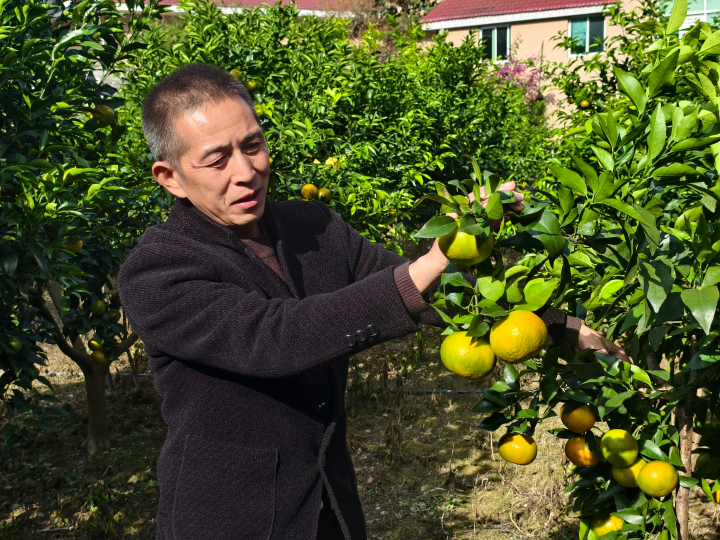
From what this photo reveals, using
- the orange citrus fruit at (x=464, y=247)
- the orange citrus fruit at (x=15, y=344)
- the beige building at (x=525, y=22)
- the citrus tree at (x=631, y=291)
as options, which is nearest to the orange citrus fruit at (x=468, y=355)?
the citrus tree at (x=631, y=291)

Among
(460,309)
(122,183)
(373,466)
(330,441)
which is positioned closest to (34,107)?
(122,183)

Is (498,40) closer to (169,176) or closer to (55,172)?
(55,172)

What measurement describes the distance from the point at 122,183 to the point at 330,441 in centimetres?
190

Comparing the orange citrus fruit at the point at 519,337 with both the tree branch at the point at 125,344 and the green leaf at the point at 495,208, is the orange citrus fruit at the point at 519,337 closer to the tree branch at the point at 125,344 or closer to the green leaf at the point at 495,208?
the green leaf at the point at 495,208

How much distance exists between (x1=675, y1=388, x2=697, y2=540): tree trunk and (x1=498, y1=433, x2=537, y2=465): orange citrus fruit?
29 centimetres

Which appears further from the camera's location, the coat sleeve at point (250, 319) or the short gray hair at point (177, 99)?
the short gray hair at point (177, 99)

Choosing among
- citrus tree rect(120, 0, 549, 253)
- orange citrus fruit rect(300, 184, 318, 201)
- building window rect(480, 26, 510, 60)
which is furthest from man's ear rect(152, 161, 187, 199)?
building window rect(480, 26, 510, 60)

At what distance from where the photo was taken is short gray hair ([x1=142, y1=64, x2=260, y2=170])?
1.36 metres

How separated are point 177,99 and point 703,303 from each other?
1.01 metres

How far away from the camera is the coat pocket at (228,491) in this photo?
4.61ft

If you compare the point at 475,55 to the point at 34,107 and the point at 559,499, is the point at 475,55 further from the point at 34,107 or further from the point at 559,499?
the point at 34,107

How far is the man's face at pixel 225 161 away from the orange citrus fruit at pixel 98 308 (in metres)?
2.28

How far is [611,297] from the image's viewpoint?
132 centimetres

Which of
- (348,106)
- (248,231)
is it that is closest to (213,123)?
(248,231)
